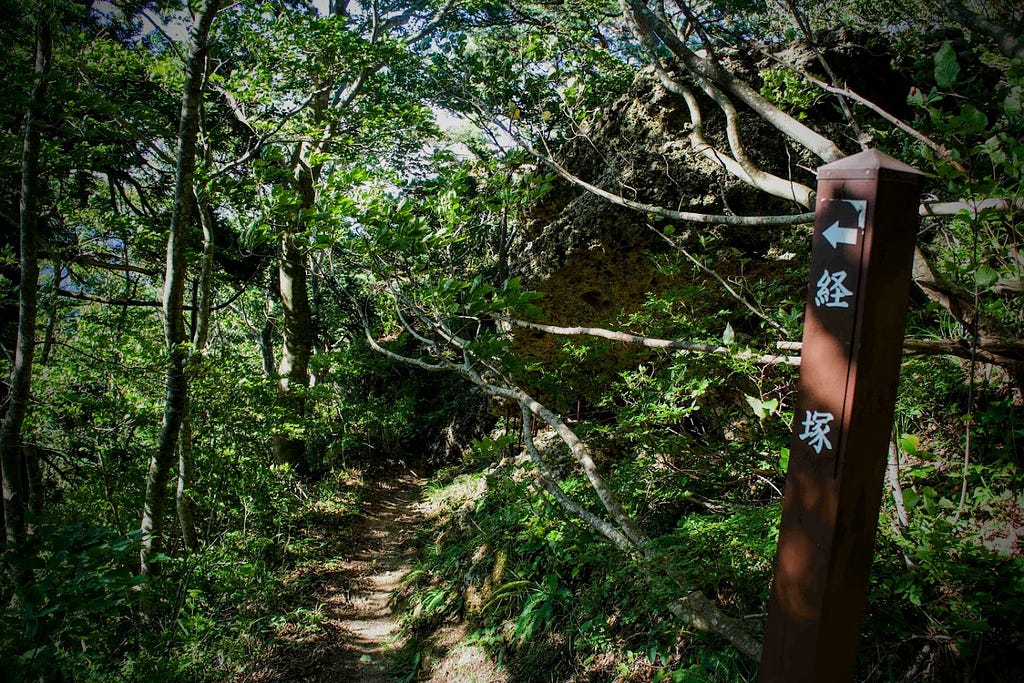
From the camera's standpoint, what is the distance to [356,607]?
6.17 metres

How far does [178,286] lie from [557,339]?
3.59 meters

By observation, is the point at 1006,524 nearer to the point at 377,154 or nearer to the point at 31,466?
the point at 31,466

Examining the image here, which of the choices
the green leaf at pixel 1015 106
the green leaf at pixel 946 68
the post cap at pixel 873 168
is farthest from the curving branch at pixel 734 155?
the post cap at pixel 873 168

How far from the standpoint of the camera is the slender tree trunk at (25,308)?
156 inches

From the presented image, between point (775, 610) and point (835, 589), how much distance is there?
205mm

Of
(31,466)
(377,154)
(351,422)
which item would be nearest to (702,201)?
(31,466)

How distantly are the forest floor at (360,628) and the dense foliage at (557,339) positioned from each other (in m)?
0.11

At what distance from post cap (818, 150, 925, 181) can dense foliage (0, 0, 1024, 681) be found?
1.30 feet

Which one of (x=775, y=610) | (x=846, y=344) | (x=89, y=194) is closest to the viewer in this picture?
(x=846, y=344)

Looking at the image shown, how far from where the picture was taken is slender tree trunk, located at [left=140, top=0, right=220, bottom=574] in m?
3.91

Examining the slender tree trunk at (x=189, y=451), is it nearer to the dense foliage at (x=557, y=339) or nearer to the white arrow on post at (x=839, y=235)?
the dense foliage at (x=557, y=339)

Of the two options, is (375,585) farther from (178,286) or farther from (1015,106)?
(1015,106)

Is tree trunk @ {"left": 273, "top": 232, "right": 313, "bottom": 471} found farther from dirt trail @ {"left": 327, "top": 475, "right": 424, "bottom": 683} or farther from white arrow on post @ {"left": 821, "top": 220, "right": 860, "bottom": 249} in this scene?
white arrow on post @ {"left": 821, "top": 220, "right": 860, "bottom": 249}

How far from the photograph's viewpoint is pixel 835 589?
1571 mm
